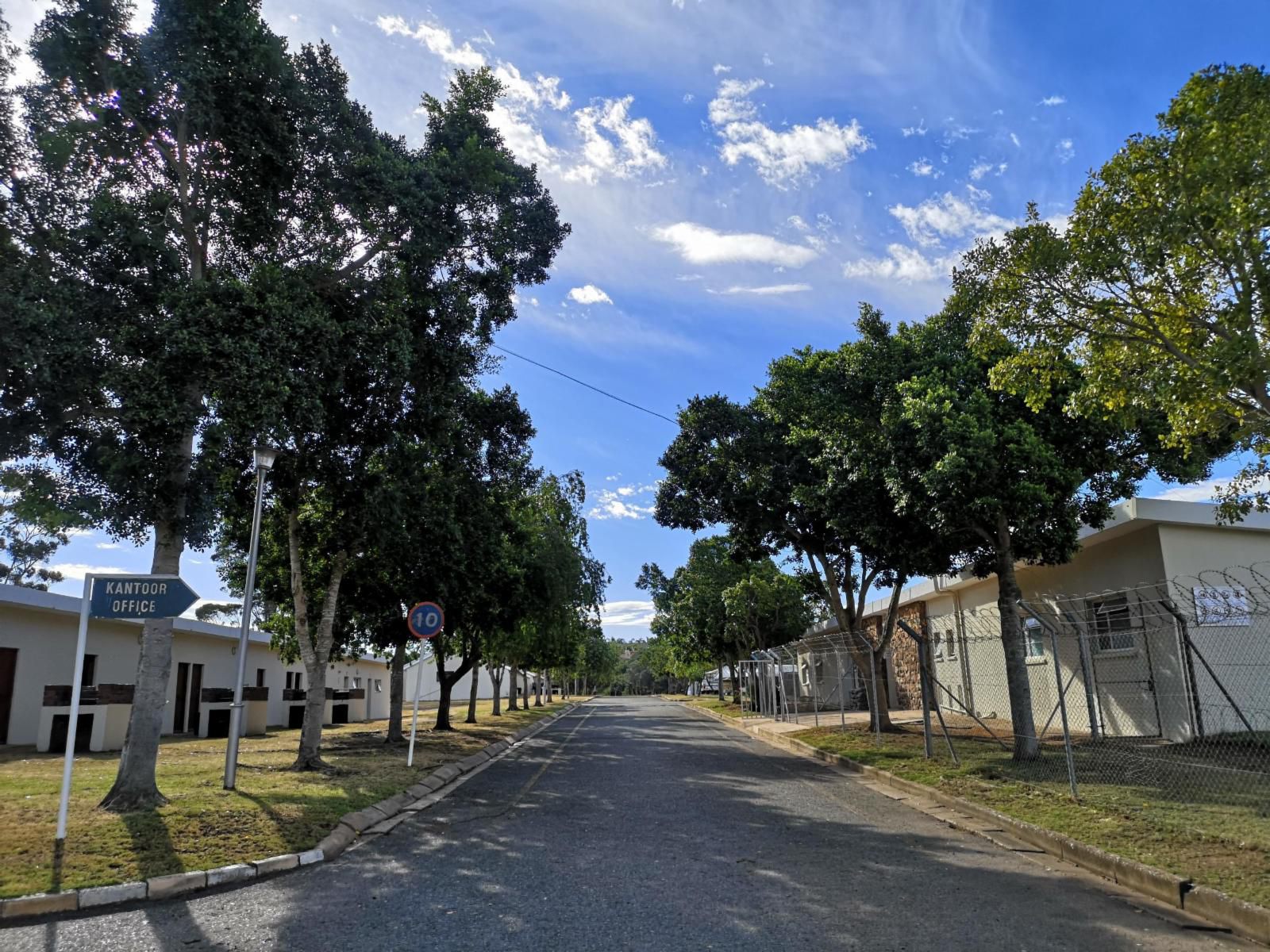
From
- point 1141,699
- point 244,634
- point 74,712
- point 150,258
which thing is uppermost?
point 150,258

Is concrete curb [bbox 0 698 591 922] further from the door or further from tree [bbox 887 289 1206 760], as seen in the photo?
the door

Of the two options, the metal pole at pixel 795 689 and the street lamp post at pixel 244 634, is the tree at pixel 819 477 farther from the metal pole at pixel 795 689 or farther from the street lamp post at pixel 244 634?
the street lamp post at pixel 244 634

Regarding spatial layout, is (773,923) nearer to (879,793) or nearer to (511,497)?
(879,793)

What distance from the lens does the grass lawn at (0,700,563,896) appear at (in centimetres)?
705

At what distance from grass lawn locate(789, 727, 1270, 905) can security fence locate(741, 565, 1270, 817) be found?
0.08 metres

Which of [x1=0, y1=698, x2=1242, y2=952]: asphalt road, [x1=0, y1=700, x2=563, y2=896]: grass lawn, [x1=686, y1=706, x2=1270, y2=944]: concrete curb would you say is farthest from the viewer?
[x1=0, y1=700, x2=563, y2=896]: grass lawn

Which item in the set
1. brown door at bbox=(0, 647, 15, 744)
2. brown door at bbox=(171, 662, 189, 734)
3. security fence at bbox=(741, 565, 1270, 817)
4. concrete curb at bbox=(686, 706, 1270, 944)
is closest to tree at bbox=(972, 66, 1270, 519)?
security fence at bbox=(741, 565, 1270, 817)

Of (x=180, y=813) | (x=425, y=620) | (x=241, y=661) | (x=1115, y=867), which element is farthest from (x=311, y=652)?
(x=1115, y=867)

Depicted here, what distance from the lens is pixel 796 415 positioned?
62.3 ft

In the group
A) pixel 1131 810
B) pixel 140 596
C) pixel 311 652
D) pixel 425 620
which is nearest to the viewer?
pixel 140 596

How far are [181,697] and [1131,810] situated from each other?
25.3 metres

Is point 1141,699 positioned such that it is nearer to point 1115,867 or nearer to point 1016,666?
point 1016,666

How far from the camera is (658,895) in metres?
6.39

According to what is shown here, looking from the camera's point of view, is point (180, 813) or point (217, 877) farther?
point (180, 813)
